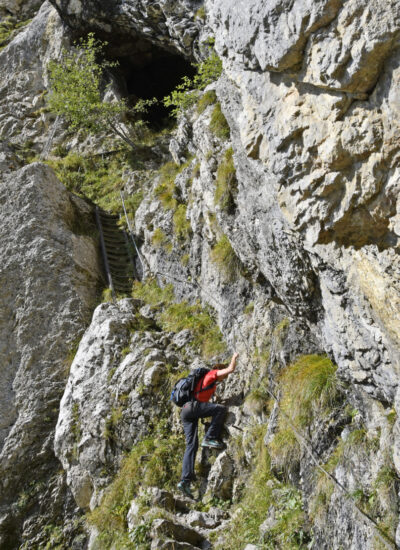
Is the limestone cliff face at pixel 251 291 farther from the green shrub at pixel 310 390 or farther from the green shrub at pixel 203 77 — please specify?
the green shrub at pixel 203 77

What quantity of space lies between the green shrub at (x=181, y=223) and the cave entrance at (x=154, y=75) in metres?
8.86

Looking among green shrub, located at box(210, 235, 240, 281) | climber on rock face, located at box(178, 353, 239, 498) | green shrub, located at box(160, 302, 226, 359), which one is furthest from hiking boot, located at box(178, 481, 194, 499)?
green shrub, located at box(210, 235, 240, 281)

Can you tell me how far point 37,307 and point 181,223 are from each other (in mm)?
4096

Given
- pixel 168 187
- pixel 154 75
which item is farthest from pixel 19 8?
pixel 168 187

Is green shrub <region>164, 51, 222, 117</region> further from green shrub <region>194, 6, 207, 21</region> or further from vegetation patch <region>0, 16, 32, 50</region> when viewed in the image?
vegetation patch <region>0, 16, 32, 50</region>

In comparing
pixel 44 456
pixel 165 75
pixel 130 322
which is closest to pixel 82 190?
pixel 165 75

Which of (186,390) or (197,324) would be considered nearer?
(186,390)

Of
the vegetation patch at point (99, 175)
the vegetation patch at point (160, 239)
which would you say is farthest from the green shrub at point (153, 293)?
the vegetation patch at point (99, 175)

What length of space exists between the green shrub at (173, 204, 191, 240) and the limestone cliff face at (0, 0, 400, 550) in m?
0.07

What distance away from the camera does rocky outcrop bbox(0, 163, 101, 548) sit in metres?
9.79

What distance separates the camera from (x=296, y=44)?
4730mm

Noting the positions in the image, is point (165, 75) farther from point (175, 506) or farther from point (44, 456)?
point (175, 506)

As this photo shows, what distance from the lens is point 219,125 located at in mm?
9500

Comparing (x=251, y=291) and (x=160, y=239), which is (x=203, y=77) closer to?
(x=160, y=239)
